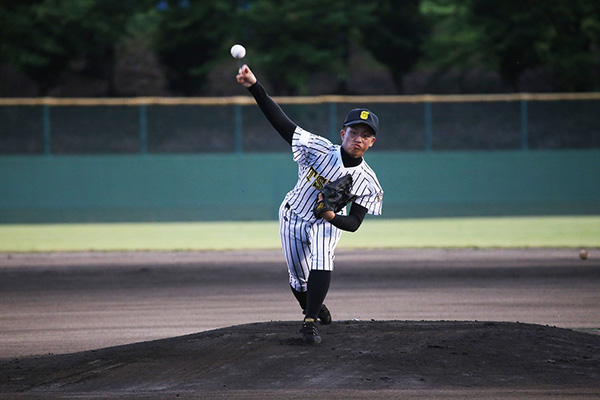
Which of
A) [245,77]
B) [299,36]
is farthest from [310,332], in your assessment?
Result: [299,36]

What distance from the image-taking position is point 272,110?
580cm

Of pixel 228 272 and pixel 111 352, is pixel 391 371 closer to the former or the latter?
pixel 111 352

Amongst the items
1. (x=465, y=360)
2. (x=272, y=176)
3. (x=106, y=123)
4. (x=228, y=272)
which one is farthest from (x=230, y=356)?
(x=106, y=123)

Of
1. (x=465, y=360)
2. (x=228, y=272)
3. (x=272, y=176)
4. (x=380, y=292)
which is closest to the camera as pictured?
(x=465, y=360)

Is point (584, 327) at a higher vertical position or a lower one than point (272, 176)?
lower

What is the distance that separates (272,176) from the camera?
69.5 feet

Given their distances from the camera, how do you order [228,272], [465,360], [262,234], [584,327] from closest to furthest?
[465,360], [584,327], [228,272], [262,234]

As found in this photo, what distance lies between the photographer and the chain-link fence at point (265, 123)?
21.5 m

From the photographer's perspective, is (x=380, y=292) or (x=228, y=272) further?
(x=228, y=272)

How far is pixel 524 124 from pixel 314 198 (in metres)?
17.2

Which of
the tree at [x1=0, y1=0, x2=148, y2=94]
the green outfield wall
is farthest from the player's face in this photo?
the tree at [x1=0, y1=0, x2=148, y2=94]

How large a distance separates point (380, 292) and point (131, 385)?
16.4ft

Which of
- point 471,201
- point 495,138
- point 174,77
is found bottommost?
point 471,201

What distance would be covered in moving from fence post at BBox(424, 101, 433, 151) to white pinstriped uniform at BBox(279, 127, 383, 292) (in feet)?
51.9
